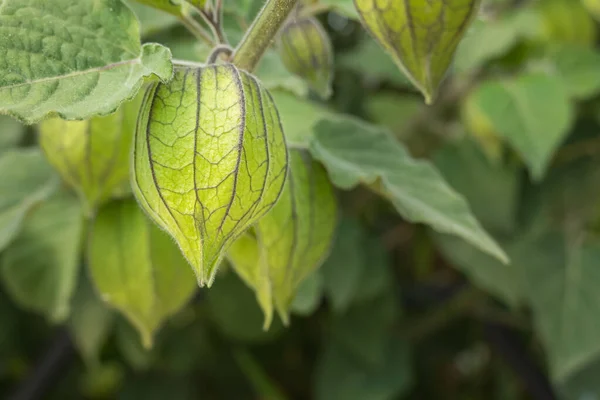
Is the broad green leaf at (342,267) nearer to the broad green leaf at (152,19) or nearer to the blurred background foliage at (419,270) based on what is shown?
the blurred background foliage at (419,270)

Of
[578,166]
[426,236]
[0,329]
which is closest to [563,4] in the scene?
[578,166]

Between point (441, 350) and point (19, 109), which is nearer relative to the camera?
point (19, 109)

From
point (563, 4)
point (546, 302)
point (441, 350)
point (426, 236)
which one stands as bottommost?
point (441, 350)

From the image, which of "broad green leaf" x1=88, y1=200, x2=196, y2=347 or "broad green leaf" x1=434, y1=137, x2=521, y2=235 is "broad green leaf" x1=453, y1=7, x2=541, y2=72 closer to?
"broad green leaf" x1=434, y1=137, x2=521, y2=235

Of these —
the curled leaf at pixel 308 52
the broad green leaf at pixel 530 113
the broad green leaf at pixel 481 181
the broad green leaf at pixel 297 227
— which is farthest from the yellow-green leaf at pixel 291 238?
the broad green leaf at pixel 481 181

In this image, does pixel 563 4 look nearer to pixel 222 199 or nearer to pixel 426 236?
pixel 426 236

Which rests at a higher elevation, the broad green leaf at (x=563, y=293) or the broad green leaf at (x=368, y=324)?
the broad green leaf at (x=563, y=293)
